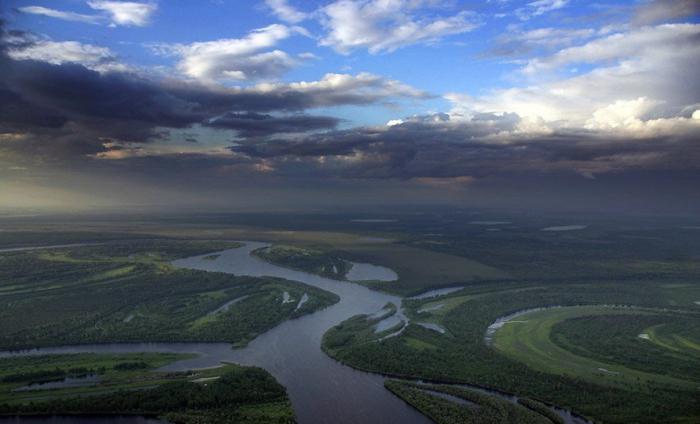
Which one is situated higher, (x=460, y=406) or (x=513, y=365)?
(x=460, y=406)

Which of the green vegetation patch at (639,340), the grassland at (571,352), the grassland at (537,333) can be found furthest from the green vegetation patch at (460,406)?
the green vegetation patch at (639,340)

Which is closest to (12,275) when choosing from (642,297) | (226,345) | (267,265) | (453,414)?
(267,265)

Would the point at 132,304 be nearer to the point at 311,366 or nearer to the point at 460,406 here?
the point at 311,366

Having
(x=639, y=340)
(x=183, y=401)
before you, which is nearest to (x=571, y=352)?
(x=639, y=340)

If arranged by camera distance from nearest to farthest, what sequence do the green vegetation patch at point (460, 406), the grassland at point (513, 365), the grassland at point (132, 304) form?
the green vegetation patch at point (460, 406), the grassland at point (513, 365), the grassland at point (132, 304)

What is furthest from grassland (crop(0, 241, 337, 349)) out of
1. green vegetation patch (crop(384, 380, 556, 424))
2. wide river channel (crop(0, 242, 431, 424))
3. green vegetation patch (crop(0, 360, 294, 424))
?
green vegetation patch (crop(384, 380, 556, 424))

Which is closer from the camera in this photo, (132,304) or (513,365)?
(513,365)

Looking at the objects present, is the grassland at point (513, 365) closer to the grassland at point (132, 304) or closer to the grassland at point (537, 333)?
the grassland at point (537, 333)

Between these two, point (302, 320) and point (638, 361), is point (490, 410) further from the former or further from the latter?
point (302, 320)
